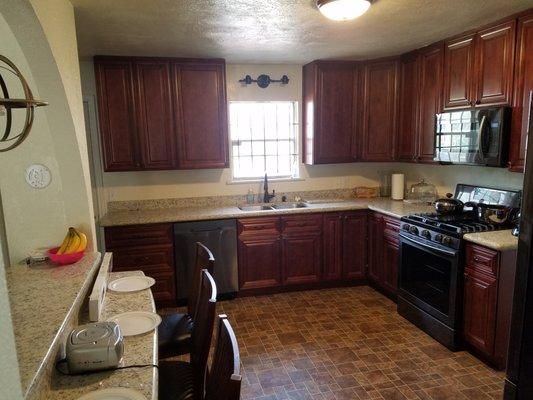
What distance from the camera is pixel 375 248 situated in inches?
159

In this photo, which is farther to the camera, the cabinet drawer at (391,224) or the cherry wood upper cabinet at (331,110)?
the cherry wood upper cabinet at (331,110)

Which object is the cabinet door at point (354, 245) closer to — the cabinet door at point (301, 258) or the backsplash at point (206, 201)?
the cabinet door at point (301, 258)

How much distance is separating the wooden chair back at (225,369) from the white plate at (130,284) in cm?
103

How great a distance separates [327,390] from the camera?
2480 mm

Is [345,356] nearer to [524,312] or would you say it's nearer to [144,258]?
[524,312]

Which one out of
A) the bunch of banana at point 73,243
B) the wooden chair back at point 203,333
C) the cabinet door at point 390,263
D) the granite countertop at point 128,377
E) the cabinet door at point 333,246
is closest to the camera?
the granite countertop at point 128,377

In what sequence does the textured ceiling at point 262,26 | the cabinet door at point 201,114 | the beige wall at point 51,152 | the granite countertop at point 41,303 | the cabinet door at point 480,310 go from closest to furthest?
the granite countertop at point 41,303, the beige wall at point 51,152, the textured ceiling at point 262,26, the cabinet door at point 480,310, the cabinet door at point 201,114

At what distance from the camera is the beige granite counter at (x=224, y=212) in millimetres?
3621

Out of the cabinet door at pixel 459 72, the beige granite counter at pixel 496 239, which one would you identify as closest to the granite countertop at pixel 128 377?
the beige granite counter at pixel 496 239

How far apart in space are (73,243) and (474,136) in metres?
2.94

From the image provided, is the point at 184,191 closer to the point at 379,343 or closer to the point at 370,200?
the point at 370,200

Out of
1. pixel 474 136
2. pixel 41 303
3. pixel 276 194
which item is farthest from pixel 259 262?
pixel 41 303

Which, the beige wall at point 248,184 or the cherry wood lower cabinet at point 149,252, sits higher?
the beige wall at point 248,184

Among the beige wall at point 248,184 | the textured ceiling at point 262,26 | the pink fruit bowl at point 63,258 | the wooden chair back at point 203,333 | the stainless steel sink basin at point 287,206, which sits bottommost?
the wooden chair back at point 203,333
